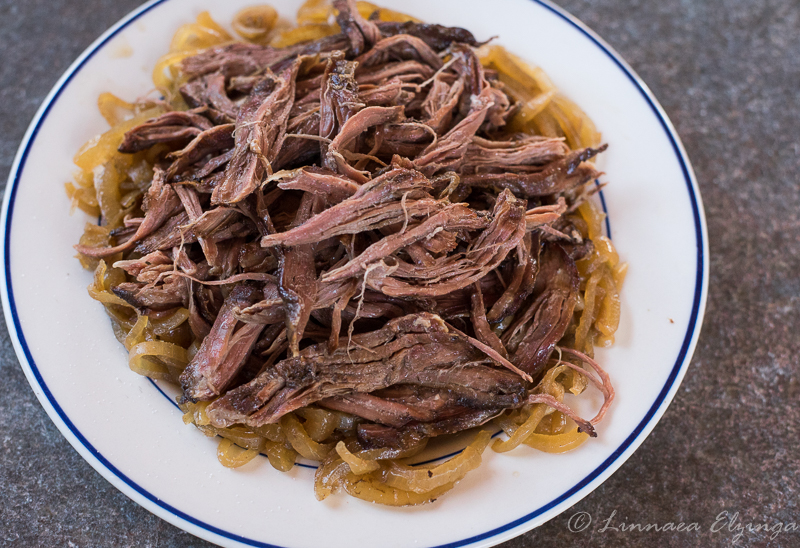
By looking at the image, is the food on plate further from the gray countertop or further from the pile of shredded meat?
the gray countertop

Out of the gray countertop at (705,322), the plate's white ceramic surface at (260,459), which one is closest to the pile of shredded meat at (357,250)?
the plate's white ceramic surface at (260,459)

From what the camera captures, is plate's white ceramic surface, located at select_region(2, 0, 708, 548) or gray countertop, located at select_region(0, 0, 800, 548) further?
gray countertop, located at select_region(0, 0, 800, 548)

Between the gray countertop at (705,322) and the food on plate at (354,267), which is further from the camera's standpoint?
the gray countertop at (705,322)

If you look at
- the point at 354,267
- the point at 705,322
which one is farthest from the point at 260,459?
the point at 705,322

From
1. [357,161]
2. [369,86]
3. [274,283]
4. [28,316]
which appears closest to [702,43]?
[369,86]

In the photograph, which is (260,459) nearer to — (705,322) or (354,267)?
(354,267)

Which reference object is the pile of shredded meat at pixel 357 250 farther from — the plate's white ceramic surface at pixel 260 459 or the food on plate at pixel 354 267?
the plate's white ceramic surface at pixel 260 459

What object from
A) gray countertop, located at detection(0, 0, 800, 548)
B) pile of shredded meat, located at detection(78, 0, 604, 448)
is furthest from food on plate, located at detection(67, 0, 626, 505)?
gray countertop, located at detection(0, 0, 800, 548)

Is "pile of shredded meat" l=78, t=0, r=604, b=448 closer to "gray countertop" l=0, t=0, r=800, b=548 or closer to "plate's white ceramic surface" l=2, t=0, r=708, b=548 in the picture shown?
"plate's white ceramic surface" l=2, t=0, r=708, b=548
